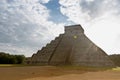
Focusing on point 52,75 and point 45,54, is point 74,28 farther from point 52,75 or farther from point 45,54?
point 52,75

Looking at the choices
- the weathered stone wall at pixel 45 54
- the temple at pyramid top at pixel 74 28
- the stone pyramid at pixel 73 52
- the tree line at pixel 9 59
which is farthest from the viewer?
the tree line at pixel 9 59

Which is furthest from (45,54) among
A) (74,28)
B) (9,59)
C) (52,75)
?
(52,75)

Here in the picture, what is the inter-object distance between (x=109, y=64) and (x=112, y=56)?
2387cm

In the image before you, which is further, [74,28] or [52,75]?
[74,28]

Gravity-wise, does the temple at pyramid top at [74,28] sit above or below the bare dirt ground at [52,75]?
above

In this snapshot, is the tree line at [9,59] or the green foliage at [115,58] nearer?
the tree line at [9,59]

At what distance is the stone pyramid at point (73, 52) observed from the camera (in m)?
50.0

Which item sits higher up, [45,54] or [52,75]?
[45,54]

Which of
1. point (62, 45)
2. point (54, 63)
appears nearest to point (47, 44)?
point (62, 45)

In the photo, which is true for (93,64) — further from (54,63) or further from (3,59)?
(3,59)

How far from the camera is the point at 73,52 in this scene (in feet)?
180

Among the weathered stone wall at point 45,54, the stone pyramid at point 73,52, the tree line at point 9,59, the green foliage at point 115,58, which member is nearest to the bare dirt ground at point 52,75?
the stone pyramid at point 73,52

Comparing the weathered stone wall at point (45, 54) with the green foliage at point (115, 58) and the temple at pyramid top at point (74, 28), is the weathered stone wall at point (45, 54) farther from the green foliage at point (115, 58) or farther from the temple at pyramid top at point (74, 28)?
the green foliage at point (115, 58)

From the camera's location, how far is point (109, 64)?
4991 centimetres
